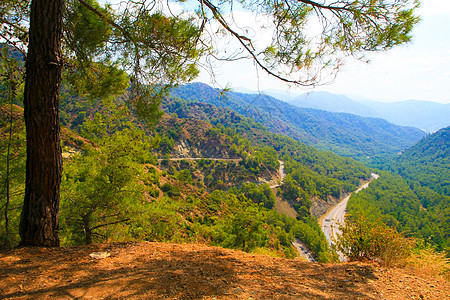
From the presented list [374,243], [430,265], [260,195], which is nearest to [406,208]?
[260,195]

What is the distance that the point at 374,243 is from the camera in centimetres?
335

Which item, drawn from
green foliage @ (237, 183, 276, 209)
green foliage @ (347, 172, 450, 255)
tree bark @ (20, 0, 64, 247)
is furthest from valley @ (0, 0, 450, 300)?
green foliage @ (237, 183, 276, 209)

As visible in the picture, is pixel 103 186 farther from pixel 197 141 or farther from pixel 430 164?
pixel 430 164

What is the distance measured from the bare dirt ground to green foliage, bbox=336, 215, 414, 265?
0.33 m

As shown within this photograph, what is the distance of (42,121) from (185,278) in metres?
2.43

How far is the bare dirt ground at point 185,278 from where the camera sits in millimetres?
1939

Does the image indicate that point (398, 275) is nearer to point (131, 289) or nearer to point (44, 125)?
point (131, 289)

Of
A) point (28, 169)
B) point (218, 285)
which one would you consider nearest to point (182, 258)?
point (218, 285)

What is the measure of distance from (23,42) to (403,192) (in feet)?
269

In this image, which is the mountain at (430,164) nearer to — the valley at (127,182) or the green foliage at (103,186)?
the valley at (127,182)

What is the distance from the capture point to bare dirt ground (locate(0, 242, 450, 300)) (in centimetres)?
194

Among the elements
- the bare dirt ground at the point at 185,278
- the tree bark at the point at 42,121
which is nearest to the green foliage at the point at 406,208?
the bare dirt ground at the point at 185,278

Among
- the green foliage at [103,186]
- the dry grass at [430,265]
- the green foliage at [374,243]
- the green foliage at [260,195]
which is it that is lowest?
the green foliage at [260,195]

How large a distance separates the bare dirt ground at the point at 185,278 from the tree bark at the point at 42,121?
361mm
